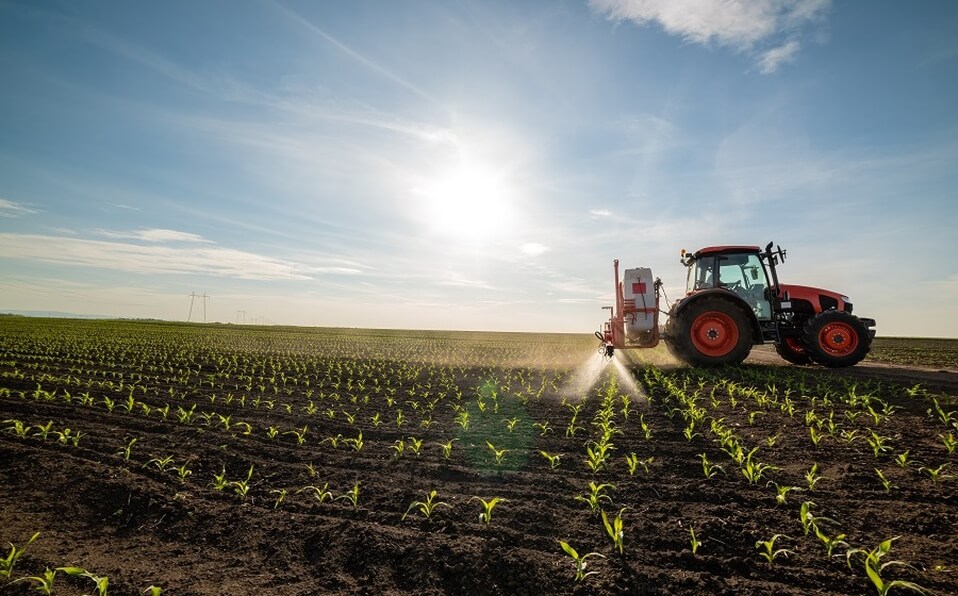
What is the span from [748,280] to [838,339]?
2.47m

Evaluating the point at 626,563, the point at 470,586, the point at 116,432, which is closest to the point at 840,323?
the point at 626,563

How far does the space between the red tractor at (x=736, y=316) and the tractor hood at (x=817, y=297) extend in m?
0.02

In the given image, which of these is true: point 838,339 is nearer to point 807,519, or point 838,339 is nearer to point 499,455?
point 807,519

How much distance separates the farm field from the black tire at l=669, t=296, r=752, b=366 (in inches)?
117

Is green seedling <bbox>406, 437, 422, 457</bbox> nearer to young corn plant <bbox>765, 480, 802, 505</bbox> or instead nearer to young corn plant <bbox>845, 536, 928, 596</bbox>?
young corn plant <bbox>765, 480, 802, 505</bbox>

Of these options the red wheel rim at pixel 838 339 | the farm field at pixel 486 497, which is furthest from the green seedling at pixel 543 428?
the red wheel rim at pixel 838 339

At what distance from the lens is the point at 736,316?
11766mm

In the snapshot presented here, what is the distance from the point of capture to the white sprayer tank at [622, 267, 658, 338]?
43.6 feet

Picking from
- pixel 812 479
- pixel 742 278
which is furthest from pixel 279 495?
pixel 742 278

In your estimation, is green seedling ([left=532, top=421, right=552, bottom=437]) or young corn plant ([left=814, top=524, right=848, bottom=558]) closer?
young corn plant ([left=814, top=524, right=848, bottom=558])

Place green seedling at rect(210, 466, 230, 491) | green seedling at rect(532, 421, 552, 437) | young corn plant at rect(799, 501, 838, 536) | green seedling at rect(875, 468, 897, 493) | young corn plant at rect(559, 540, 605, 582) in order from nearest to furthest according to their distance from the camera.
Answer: young corn plant at rect(559, 540, 605, 582) → young corn plant at rect(799, 501, 838, 536) → green seedling at rect(875, 468, 897, 493) → green seedling at rect(210, 466, 230, 491) → green seedling at rect(532, 421, 552, 437)

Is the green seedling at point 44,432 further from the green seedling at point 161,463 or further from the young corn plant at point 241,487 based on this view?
the young corn plant at point 241,487

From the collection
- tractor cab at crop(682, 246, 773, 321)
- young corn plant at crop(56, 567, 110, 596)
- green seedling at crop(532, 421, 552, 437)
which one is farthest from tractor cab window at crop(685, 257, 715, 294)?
young corn plant at crop(56, 567, 110, 596)

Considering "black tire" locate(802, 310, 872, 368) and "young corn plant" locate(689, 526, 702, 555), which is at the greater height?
"black tire" locate(802, 310, 872, 368)
